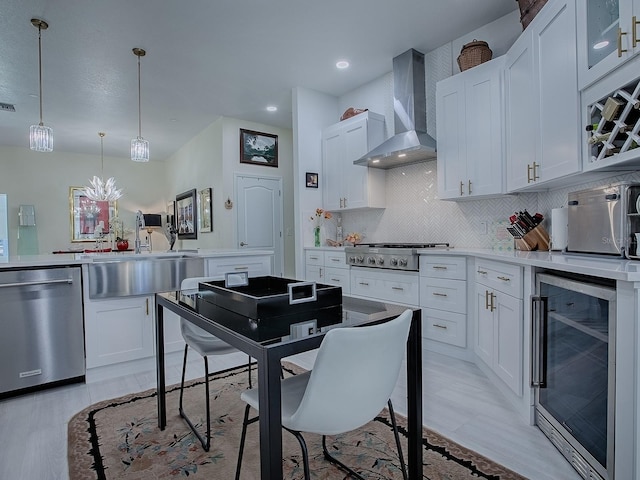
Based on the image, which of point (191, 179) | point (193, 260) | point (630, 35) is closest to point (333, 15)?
point (630, 35)

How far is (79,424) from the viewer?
2062mm

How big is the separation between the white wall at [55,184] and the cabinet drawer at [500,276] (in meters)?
6.97

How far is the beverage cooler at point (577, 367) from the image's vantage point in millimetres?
1359

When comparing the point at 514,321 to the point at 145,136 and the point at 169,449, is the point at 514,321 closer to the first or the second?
the point at 169,449

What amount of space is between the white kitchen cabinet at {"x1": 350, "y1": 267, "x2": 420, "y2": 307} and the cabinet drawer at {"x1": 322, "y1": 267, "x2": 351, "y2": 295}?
0.25ft

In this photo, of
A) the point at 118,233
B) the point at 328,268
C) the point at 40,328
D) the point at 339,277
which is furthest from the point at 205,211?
the point at 40,328

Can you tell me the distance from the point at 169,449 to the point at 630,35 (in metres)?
2.91

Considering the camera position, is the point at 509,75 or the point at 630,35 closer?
the point at 630,35

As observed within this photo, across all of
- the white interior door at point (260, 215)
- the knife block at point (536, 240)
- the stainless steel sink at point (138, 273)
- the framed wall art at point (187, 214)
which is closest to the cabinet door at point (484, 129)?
the knife block at point (536, 240)

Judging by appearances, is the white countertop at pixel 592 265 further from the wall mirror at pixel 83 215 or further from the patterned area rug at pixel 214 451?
the wall mirror at pixel 83 215


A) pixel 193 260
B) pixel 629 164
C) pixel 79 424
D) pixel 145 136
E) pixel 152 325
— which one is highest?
pixel 145 136

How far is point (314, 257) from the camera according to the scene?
4.43 metres

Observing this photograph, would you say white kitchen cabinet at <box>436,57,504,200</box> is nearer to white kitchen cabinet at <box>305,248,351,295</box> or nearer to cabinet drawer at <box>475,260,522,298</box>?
cabinet drawer at <box>475,260,522,298</box>

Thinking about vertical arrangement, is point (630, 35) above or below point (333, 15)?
below
